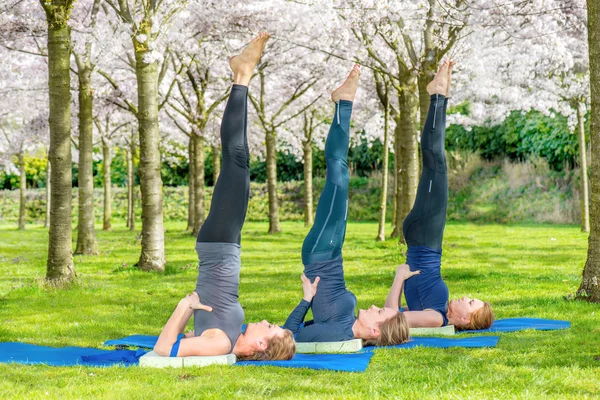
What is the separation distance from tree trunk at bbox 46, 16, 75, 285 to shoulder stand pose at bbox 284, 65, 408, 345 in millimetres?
4938

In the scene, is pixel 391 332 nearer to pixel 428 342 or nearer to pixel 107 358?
pixel 428 342

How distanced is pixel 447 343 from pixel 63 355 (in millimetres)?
3351

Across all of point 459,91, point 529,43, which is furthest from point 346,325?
point 459,91

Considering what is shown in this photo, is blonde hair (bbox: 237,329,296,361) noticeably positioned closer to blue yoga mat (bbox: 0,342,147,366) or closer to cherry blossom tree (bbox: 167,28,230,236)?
blue yoga mat (bbox: 0,342,147,366)

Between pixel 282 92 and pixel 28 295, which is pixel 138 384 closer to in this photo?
pixel 28 295

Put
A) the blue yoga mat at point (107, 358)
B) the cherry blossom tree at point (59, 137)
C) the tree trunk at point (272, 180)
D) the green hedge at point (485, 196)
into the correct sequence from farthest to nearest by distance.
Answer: the green hedge at point (485, 196), the tree trunk at point (272, 180), the cherry blossom tree at point (59, 137), the blue yoga mat at point (107, 358)

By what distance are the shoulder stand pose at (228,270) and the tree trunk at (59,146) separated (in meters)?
4.94

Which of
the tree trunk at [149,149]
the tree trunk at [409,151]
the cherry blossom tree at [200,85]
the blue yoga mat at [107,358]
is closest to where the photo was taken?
the blue yoga mat at [107,358]

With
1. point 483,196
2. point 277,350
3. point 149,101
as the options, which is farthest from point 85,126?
point 483,196

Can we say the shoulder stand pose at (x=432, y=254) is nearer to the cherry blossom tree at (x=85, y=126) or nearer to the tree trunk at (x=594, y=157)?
the tree trunk at (x=594, y=157)

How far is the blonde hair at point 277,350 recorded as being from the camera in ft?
19.2

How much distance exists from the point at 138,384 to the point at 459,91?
2081 cm

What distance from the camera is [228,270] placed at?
596 centimetres

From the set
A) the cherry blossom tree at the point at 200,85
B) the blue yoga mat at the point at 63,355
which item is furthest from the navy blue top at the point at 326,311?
the cherry blossom tree at the point at 200,85
